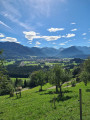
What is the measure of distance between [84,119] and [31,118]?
7562mm

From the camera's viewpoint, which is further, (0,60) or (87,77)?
(87,77)

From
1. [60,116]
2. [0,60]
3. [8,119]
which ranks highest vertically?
[0,60]

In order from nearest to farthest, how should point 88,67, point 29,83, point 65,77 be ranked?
point 65,77, point 88,67, point 29,83

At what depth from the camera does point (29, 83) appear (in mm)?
95688

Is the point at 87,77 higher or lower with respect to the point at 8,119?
higher

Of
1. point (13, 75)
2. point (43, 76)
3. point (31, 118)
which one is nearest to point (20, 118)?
point (31, 118)

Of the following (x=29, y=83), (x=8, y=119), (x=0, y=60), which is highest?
(x=0, y=60)

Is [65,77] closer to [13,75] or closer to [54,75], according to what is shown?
[54,75]

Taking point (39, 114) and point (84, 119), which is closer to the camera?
point (84, 119)

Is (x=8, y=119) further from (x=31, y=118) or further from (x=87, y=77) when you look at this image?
(x=87, y=77)

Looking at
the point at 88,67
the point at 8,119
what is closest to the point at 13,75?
the point at 88,67

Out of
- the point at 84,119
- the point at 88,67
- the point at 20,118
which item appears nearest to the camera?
the point at 84,119

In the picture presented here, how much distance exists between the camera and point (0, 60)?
1567cm

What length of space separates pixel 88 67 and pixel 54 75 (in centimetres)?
2660
